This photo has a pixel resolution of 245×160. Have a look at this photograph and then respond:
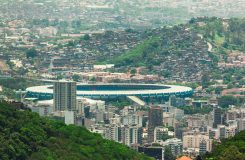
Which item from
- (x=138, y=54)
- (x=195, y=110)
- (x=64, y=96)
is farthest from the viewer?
(x=138, y=54)

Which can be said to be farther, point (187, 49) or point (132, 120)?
point (187, 49)

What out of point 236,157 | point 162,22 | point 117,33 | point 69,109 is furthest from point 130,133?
point 162,22

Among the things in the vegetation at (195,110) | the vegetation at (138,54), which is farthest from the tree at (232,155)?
the vegetation at (138,54)

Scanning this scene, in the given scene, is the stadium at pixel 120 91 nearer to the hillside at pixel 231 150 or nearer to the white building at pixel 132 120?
the white building at pixel 132 120

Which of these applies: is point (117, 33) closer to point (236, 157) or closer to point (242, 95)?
point (242, 95)

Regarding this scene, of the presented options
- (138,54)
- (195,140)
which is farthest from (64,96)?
(138,54)

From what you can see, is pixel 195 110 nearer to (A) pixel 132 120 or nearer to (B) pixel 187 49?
(A) pixel 132 120

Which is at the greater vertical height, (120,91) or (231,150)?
(231,150)
